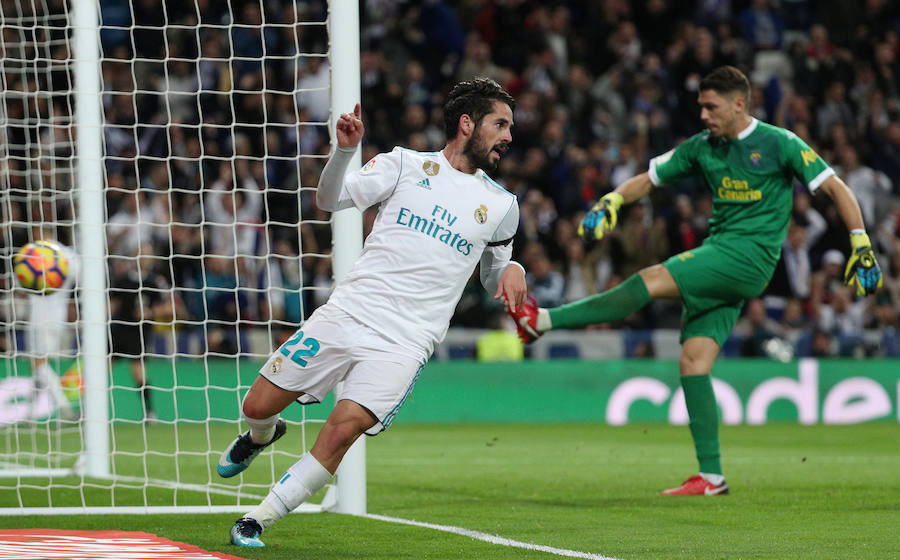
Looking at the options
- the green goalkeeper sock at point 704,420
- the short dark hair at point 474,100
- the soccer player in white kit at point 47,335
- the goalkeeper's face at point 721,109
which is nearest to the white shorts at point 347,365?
the short dark hair at point 474,100

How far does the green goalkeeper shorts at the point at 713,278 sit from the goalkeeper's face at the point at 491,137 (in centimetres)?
226

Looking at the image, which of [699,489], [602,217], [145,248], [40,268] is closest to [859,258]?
[602,217]

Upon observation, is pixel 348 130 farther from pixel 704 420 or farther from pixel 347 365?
pixel 704 420

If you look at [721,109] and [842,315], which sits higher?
[721,109]

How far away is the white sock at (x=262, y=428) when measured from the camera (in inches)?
222

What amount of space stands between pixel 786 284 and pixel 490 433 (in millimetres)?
4923

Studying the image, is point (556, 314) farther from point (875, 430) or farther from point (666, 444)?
point (875, 430)

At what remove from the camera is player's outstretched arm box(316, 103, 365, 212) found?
514 centimetres

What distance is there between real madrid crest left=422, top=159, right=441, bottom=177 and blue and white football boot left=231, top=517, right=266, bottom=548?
155 centimetres

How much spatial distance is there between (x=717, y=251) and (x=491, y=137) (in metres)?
2.46

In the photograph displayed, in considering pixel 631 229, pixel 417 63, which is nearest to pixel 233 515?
pixel 631 229

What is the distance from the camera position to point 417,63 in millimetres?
18031

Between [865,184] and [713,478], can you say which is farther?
[865,184]

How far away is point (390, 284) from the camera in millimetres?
5359
